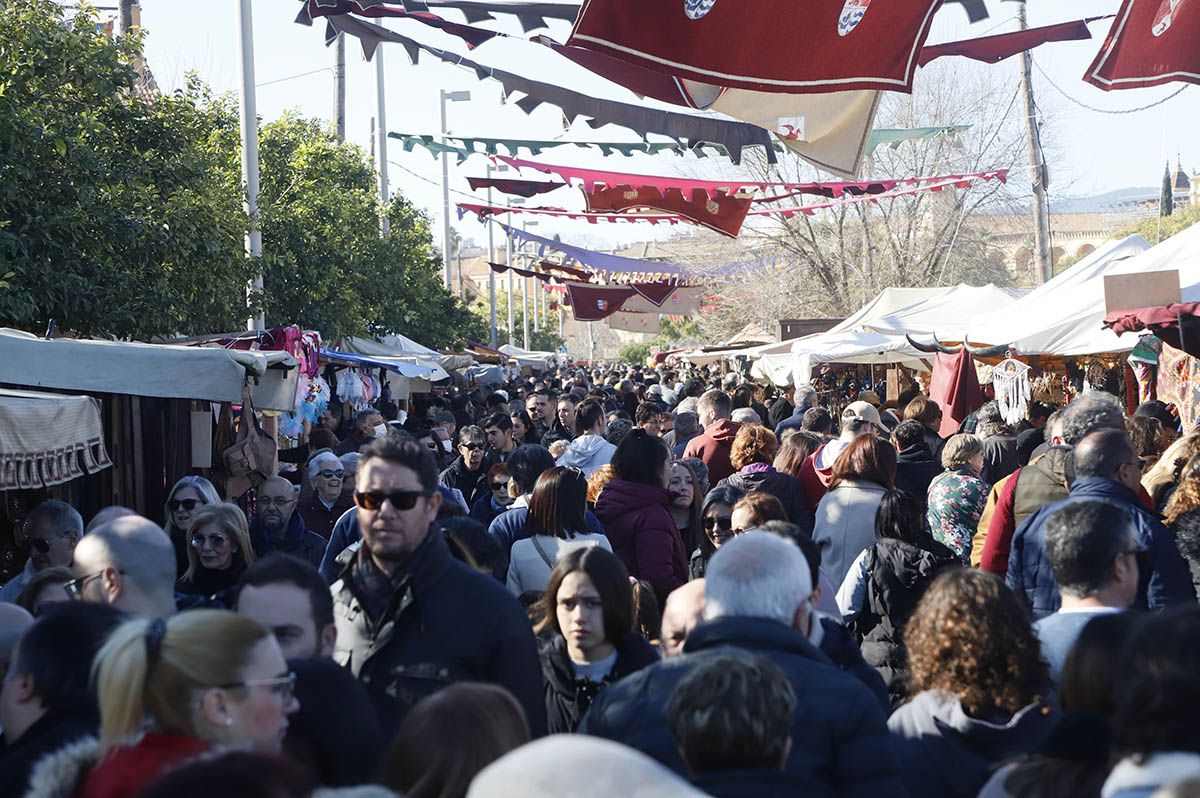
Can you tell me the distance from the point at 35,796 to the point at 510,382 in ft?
118

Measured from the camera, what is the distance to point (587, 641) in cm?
441

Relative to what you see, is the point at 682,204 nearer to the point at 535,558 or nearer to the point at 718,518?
the point at 718,518

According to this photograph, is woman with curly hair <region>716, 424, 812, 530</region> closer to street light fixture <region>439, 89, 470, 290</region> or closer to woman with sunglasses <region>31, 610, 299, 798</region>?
woman with sunglasses <region>31, 610, 299, 798</region>

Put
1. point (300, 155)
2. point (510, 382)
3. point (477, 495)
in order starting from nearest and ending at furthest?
point (477, 495)
point (300, 155)
point (510, 382)

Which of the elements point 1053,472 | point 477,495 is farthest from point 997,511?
point 477,495

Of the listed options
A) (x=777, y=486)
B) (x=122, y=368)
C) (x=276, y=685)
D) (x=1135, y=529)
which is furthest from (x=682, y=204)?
(x=276, y=685)

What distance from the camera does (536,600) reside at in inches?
225

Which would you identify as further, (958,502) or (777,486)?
(777,486)

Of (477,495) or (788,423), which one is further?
(788,423)

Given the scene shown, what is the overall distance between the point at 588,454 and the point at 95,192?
4.99 metres

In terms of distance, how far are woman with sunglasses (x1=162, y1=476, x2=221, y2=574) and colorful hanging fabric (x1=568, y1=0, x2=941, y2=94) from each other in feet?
10.1

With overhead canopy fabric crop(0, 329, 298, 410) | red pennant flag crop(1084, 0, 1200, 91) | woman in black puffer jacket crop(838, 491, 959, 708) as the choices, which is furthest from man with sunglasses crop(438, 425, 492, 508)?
red pennant flag crop(1084, 0, 1200, 91)

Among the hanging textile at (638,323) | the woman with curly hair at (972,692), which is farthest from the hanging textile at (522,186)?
the hanging textile at (638,323)

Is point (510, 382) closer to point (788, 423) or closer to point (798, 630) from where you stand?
point (788, 423)
